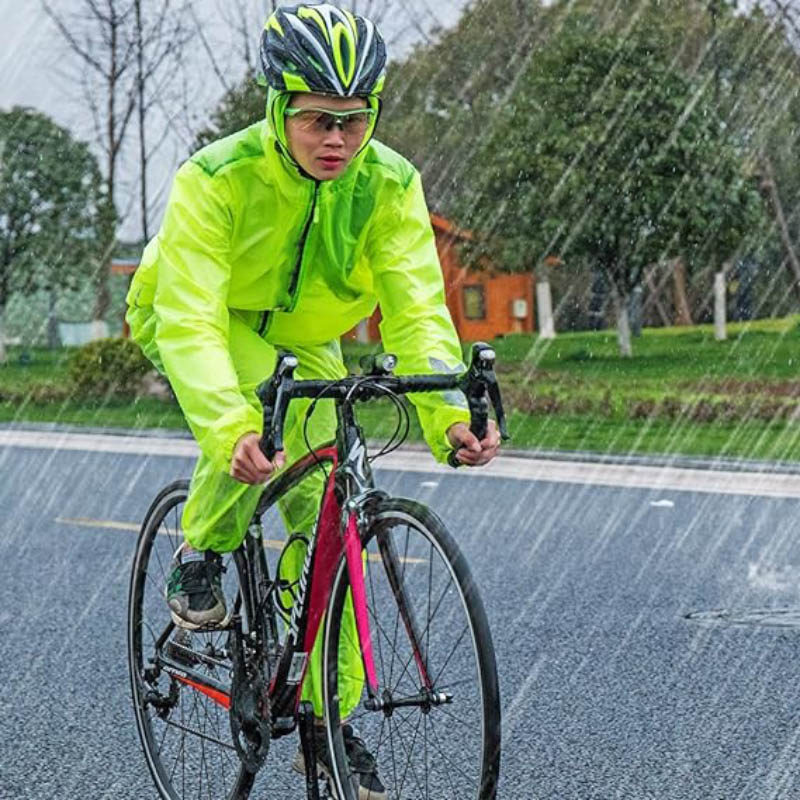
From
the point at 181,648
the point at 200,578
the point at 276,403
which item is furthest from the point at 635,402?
the point at 276,403

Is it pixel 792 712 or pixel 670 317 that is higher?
pixel 792 712

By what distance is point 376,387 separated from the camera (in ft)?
11.5

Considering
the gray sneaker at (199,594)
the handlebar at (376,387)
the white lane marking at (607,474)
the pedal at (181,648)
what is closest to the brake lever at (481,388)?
the handlebar at (376,387)

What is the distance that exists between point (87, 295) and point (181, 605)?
191ft

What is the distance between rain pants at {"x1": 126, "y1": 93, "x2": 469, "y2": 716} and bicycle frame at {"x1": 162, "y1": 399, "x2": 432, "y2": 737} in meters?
0.09

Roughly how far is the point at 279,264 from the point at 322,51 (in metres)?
0.64

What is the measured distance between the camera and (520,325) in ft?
162

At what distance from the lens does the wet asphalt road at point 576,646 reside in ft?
15.7

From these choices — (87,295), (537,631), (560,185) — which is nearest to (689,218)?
(560,185)

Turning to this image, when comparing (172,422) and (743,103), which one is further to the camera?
(743,103)

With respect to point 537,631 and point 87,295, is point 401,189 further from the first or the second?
point 87,295

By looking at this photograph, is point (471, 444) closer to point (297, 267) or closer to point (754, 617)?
point (297, 267)

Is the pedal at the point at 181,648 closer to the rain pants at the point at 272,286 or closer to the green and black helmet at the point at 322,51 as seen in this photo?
the rain pants at the point at 272,286

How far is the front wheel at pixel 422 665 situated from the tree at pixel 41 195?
39484 millimetres
